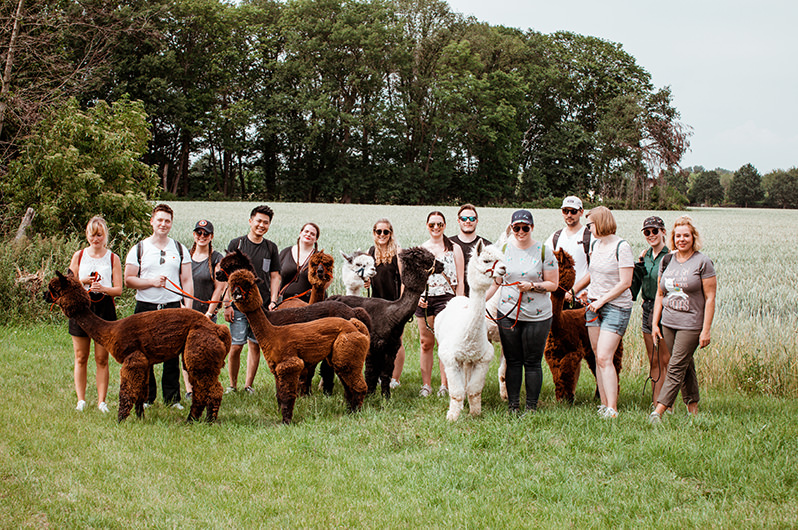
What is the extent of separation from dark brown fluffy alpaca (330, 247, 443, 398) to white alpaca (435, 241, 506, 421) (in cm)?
48

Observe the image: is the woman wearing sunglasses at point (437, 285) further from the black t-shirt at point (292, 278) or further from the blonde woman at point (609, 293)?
the blonde woman at point (609, 293)

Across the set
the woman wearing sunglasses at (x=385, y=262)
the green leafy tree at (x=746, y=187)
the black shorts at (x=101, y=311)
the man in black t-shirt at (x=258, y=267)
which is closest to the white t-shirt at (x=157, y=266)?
the black shorts at (x=101, y=311)

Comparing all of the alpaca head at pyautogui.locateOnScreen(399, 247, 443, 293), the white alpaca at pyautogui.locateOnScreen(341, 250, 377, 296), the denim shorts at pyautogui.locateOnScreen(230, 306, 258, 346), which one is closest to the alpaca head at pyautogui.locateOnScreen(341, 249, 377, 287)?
the white alpaca at pyautogui.locateOnScreen(341, 250, 377, 296)

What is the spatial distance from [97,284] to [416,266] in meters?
3.25

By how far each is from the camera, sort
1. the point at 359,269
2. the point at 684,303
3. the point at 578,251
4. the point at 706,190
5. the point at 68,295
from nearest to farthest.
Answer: the point at 684,303 < the point at 68,295 < the point at 578,251 < the point at 359,269 < the point at 706,190

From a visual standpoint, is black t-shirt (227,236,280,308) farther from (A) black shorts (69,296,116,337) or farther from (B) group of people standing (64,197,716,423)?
(A) black shorts (69,296,116,337)

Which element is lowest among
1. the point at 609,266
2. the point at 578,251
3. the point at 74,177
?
the point at 609,266

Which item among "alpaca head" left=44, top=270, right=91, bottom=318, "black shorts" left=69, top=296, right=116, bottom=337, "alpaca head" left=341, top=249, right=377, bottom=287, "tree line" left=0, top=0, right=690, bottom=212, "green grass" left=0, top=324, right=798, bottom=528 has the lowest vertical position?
"green grass" left=0, top=324, right=798, bottom=528

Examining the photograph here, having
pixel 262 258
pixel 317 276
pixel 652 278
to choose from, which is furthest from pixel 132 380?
pixel 652 278

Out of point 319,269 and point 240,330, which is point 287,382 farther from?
point 240,330

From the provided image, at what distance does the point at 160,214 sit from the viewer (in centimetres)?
626

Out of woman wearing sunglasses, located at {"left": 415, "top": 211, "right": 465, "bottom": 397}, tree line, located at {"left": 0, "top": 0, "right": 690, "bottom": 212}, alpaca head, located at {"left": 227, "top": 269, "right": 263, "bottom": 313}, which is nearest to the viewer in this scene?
alpaca head, located at {"left": 227, "top": 269, "right": 263, "bottom": 313}

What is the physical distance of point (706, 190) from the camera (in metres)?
71.3

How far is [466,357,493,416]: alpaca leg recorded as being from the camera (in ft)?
19.3
